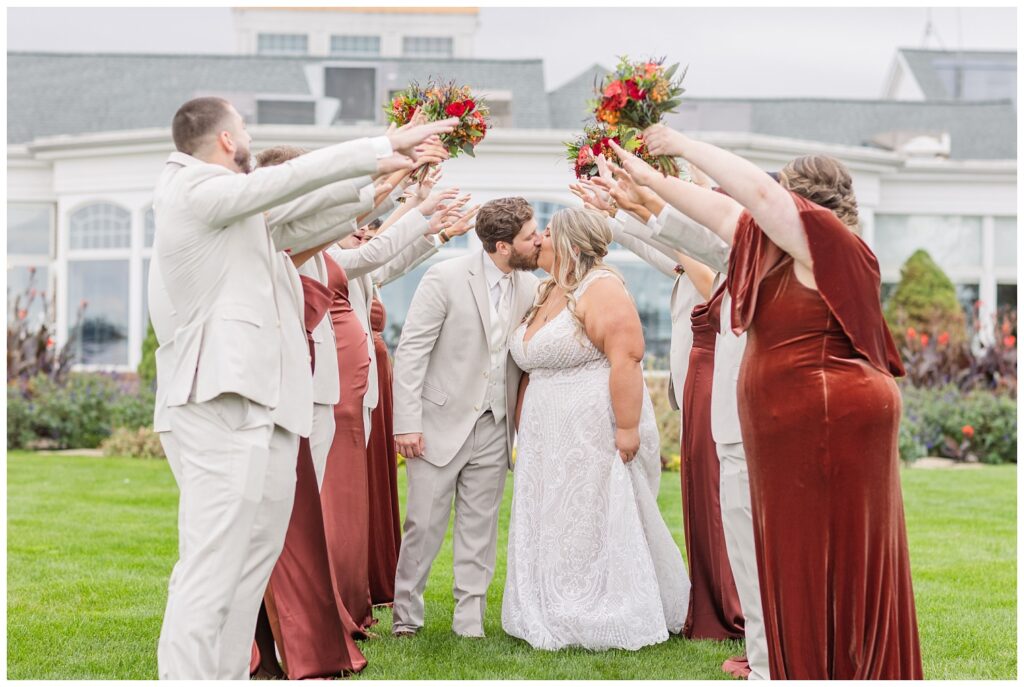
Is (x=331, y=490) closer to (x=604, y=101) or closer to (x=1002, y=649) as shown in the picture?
(x=604, y=101)

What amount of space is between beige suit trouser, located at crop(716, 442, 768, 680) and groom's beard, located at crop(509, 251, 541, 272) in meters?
1.75

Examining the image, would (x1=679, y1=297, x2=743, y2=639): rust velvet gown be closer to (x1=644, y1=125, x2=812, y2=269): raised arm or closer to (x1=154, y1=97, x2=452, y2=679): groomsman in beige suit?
(x1=644, y1=125, x2=812, y2=269): raised arm

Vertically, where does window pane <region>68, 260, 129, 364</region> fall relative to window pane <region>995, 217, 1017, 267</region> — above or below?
below

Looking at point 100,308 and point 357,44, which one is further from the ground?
point 357,44

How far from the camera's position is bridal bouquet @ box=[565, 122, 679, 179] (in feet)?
18.4

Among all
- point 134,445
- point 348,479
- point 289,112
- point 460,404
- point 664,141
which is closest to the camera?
point 664,141

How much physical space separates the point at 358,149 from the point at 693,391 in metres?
2.97

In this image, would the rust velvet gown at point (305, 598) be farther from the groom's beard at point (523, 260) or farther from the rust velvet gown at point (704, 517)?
the rust velvet gown at point (704, 517)

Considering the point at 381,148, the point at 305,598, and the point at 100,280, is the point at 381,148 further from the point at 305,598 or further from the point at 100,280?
the point at 100,280

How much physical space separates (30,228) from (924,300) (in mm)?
17342

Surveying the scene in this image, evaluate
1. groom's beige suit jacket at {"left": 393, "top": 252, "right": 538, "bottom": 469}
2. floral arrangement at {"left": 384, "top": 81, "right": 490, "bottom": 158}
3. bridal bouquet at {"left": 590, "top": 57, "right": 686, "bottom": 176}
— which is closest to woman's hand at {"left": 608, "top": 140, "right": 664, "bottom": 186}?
bridal bouquet at {"left": 590, "top": 57, "right": 686, "bottom": 176}

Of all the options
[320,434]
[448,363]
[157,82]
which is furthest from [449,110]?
[157,82]

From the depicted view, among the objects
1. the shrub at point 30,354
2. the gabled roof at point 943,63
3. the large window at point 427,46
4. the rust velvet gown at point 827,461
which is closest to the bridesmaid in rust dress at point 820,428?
the rust velvet gown at point 827,461

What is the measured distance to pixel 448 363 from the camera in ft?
22.8
